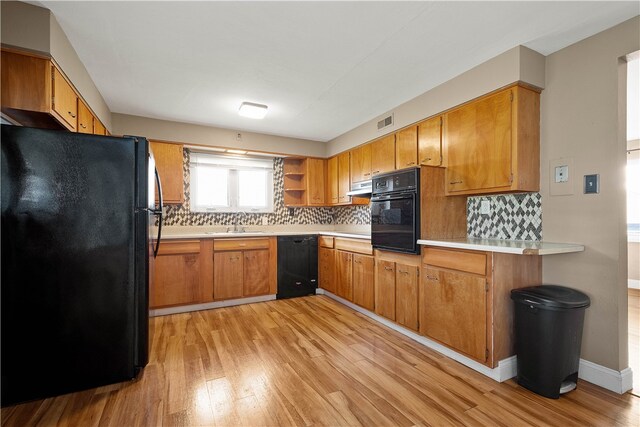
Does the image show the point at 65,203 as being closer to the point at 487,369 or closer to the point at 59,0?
the point at 59,0

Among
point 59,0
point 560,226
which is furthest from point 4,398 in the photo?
point 560,226

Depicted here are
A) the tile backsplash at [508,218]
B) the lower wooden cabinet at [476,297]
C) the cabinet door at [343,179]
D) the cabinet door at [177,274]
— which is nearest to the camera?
the lower wooden cabinet at [476,297]

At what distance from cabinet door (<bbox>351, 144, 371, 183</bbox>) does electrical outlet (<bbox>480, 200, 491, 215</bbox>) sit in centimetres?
148

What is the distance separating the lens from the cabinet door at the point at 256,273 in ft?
12.9

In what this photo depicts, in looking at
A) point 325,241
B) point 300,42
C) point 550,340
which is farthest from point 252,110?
point 550,340

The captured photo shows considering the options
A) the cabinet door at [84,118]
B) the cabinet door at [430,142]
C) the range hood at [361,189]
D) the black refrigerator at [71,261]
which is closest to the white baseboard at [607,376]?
the cabinet door at [430,142]

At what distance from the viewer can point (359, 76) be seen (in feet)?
9.00

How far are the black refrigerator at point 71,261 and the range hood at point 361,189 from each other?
8.15 ft

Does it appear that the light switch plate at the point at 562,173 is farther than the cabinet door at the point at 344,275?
No

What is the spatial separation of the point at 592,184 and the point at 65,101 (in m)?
3.85

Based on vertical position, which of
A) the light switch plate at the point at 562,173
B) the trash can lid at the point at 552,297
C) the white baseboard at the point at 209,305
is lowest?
the white baseboard at the point at 209,305

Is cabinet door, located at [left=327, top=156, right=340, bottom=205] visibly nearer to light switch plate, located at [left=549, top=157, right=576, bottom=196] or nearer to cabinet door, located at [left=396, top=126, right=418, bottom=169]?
cabinet door, located at [left=396, top=126, right=418, bottom=169]

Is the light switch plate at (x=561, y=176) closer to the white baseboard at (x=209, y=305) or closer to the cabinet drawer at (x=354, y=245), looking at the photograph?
the cabinet drawer at (x=354, y=245)

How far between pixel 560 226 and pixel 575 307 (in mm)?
660
